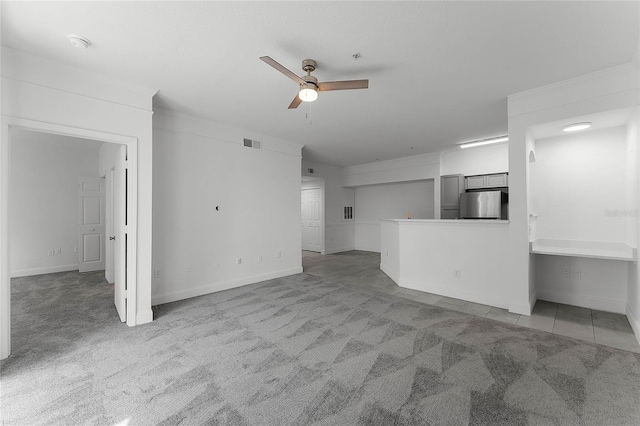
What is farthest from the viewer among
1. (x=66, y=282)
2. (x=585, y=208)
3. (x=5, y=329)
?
(x=66, y=282)

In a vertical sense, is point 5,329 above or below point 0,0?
below

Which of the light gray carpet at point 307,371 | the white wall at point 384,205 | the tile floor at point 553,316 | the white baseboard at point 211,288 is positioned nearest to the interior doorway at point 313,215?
the white wall at point 384,205

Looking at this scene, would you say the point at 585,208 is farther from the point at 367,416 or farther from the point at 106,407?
the point at 106,407

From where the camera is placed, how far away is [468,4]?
194 cm

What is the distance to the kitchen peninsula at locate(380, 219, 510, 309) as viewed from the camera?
150 inches

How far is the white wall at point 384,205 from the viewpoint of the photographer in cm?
785

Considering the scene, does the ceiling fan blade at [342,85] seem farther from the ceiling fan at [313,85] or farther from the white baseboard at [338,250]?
the white baseboard at [338,250]

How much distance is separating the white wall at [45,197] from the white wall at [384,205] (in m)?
7.44

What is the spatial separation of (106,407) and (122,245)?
200cm

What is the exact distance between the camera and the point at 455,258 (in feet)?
13.9

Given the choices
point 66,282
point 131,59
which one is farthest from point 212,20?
point 66,282

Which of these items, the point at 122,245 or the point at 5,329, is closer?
the point at 5,329

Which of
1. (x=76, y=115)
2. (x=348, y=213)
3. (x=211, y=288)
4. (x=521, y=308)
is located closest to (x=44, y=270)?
(x=211, y=288)

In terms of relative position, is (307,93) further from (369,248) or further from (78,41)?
(369,248)
